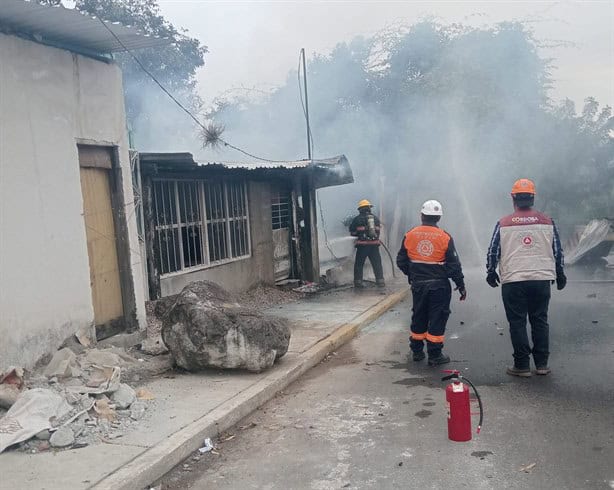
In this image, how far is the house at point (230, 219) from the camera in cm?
923

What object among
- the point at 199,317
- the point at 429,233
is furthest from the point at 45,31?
the point at 429,233

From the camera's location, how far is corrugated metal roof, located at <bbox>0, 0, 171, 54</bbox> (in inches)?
210

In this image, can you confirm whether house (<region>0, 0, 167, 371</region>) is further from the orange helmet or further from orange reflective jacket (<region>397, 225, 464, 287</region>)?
the orange helmet

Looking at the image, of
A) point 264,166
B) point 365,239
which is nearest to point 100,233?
point 264,166

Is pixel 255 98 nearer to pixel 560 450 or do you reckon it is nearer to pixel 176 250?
pixel 176 250

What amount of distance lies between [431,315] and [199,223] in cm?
498

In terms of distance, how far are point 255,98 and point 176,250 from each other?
38.7 ft

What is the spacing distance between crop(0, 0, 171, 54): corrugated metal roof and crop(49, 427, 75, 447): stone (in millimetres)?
3356

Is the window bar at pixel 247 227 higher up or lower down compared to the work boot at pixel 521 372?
higher up

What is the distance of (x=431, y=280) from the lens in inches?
263

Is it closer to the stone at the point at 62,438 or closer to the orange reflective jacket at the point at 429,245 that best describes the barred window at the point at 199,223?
the orange reflective jacket at the point at 429,245

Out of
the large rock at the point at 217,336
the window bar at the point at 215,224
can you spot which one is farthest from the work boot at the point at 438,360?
the window bar at the point at 215,224

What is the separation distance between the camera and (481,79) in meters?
18.0

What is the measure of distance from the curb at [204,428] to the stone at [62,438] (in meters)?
0.56
